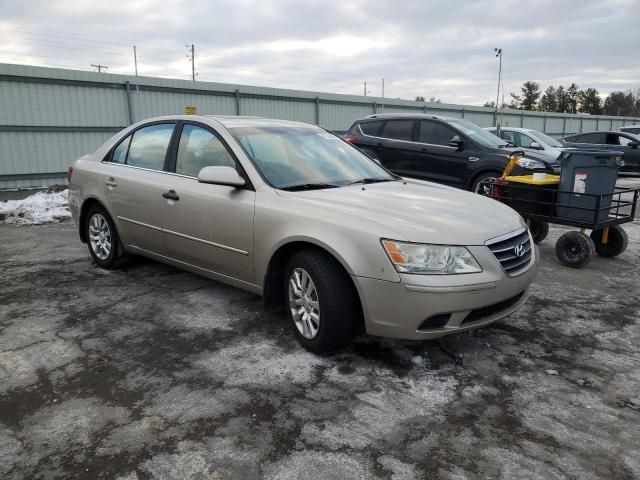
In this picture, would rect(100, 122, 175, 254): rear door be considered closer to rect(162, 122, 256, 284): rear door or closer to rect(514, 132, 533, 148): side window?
rect(162, 122, 256, 284): rear door

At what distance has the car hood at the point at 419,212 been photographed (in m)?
3.13

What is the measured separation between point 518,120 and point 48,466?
27390 mm

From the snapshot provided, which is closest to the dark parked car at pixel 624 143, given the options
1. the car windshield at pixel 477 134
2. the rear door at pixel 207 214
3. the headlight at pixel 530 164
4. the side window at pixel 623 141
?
the side window at pixel 623 141

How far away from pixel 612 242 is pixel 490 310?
3886mm

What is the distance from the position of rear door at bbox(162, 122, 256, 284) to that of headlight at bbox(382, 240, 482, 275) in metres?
1.18

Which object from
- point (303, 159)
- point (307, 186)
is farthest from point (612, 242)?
point (307, 186)

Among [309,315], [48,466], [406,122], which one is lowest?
[48,466]

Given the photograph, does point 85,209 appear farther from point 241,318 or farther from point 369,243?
point 369,243

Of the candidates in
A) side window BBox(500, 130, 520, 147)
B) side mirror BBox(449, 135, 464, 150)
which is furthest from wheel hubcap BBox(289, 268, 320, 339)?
side window BBox(500, 130, 520, 147)

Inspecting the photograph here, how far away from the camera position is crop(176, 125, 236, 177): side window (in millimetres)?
4121

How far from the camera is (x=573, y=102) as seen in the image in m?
69.5

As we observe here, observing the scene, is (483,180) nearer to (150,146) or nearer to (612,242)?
(612,242)

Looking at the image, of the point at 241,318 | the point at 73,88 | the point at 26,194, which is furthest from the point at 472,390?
the point at 73,88

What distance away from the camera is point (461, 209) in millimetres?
3617
